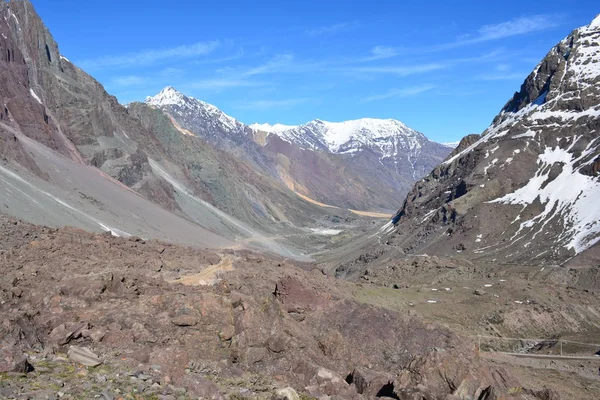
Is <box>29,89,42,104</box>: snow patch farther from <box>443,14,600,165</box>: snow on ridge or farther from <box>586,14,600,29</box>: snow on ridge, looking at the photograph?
<box>586,14,600,29</box>: snow on ridge

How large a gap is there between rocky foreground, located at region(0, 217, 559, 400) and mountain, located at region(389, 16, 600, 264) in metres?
52.7

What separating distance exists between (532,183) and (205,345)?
88.2m

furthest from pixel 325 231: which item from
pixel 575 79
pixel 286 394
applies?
pixel 286 394

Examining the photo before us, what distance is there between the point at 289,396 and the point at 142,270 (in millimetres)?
18578

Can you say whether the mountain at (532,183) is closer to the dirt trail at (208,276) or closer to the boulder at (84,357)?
the dirt trail at (208,276)

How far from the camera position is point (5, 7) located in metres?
101

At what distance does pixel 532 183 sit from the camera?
309 feet

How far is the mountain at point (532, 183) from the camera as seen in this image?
3098 inches

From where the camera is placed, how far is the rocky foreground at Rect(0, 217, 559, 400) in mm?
12320

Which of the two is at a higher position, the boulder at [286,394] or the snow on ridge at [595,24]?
the snow on ridge at [595,24]

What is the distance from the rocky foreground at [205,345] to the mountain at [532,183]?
52.7 metres

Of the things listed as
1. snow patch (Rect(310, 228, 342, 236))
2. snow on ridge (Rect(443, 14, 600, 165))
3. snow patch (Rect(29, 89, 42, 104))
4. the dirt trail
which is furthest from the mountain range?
snow patch (Rect(310, 228, 342, 236))

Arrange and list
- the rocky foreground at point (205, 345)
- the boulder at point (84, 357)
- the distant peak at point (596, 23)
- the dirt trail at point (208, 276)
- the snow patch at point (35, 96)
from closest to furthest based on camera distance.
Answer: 1. the rocky foreground at point (205, 345)
2. the boulder at point (84, 357)
3. the dirt trail at point (208, 276)
4. the snow patch at point (35, 96)
5. the distant peak at point (596, 23)

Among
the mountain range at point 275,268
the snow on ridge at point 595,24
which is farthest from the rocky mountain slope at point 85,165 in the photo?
the snow on ridge at point 595,24
